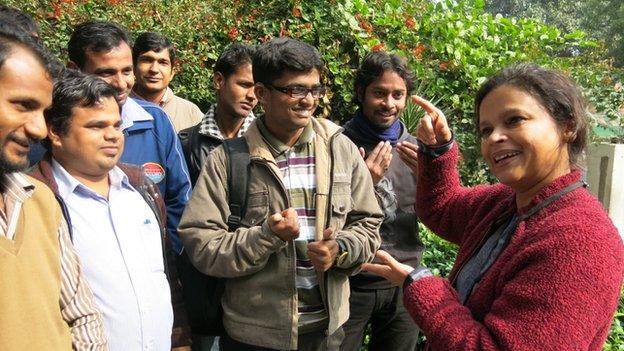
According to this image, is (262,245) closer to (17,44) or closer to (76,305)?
(76,305)

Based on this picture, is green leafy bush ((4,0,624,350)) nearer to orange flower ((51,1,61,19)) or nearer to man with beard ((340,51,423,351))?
orange flower ((51,1,61,19))

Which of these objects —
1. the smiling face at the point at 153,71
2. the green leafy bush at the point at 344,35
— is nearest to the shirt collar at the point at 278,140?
the smiling face at the point at 153,71

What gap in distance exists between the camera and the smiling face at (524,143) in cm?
194

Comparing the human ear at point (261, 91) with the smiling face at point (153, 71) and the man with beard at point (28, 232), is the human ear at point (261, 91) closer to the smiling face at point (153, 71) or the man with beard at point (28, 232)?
the man with beard at point (28, 232)

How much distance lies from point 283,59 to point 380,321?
1.61 m

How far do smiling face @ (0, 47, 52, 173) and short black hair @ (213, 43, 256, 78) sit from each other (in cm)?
241

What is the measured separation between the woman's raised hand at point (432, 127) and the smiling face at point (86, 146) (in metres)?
1.18

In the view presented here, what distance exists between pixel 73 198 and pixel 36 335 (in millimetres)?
811

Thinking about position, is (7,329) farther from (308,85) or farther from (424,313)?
(308,85)

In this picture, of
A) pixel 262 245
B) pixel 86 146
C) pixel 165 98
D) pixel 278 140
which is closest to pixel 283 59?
pixel 278 140

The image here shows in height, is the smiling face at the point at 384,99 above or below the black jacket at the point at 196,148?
above

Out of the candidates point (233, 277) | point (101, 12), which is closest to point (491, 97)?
point (233, 277)

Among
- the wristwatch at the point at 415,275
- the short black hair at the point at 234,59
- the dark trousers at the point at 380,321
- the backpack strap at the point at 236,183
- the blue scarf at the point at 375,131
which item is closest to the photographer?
the wristwatch at the point at 415,275

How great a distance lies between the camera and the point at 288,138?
306 centimetres
